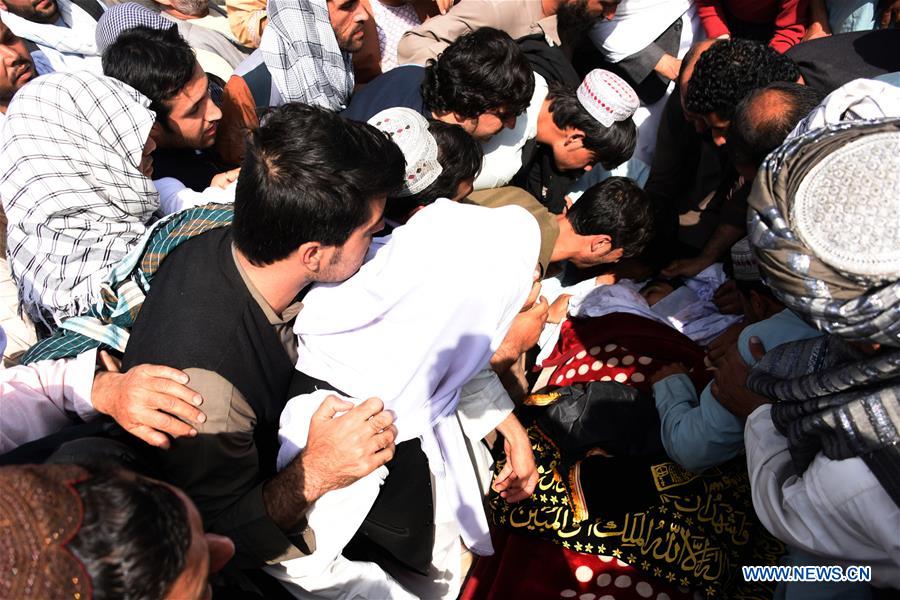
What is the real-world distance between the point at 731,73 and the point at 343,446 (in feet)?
8.84

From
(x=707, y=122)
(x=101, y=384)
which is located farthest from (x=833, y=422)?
(x=707, y=122)

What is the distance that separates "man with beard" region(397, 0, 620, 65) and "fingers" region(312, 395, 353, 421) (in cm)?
Answer: 228

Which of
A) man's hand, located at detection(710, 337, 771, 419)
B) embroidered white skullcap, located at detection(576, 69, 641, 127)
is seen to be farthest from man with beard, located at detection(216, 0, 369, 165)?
man's hand, located at detection(710, 337, 771, 419)

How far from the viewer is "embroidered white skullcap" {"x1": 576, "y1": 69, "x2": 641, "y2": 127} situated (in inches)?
127

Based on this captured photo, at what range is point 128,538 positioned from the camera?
1000 millimetres

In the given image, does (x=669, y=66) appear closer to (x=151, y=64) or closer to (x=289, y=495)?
(x=151, y=64)

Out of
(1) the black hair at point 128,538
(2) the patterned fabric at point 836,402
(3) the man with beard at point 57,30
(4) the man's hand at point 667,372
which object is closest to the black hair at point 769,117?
(4) the man's hand at point 667,372

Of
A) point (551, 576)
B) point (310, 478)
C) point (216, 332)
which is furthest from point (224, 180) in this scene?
point (551, 576)

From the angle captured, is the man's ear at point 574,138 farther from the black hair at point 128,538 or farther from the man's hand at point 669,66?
the black hair at point 128,538

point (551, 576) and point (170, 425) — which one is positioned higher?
point (170, 425)

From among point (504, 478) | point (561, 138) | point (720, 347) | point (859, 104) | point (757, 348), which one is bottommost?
point (504, 478)

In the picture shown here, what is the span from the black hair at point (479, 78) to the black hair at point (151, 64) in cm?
113

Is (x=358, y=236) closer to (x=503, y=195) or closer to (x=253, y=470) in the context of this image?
(x=253, y=470)

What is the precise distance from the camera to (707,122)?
3369 millimetres
